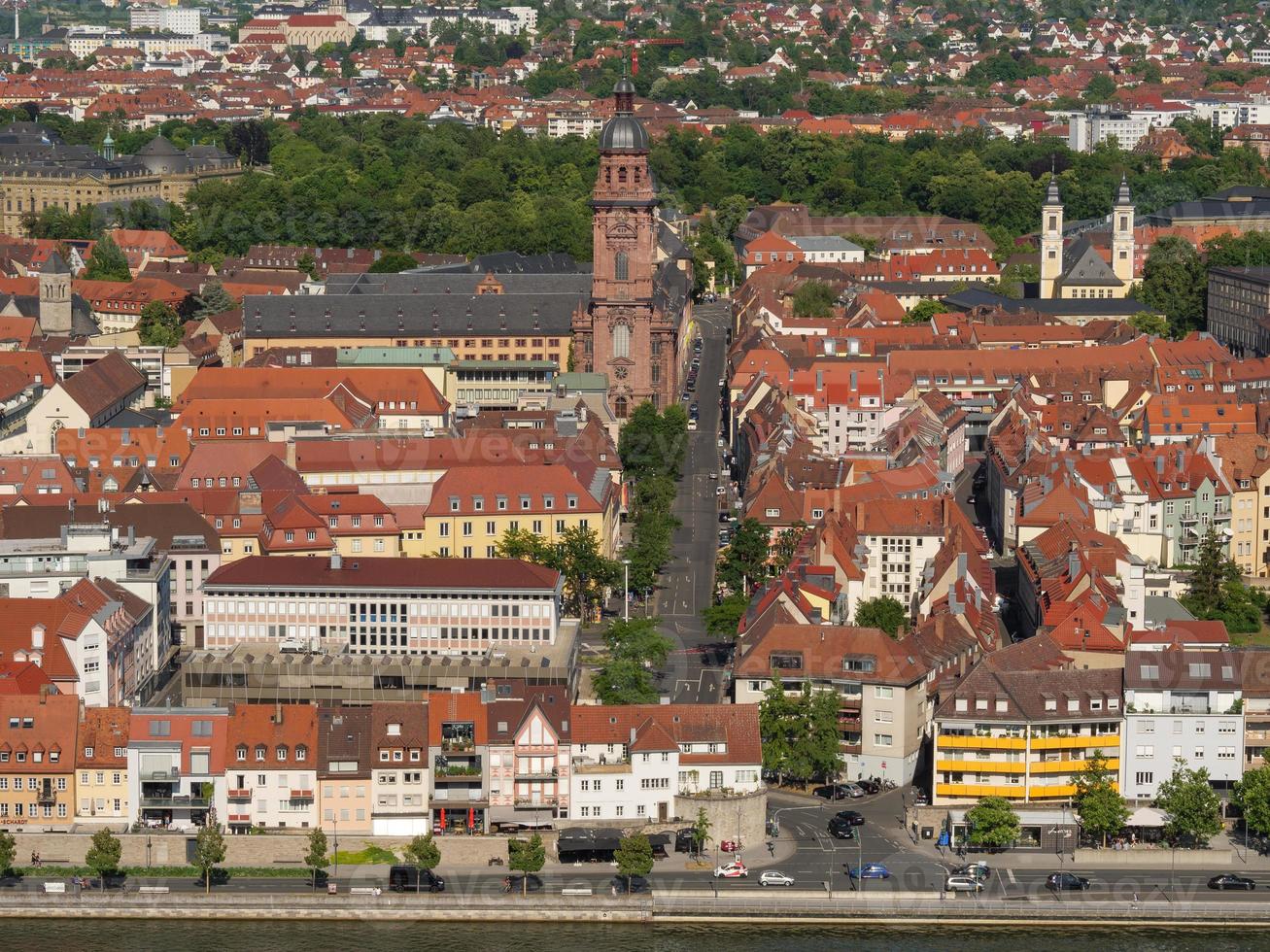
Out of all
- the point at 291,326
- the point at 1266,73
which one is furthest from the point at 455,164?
the point at 1266,73

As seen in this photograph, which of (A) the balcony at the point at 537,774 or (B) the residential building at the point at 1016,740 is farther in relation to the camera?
(B) the residential building at the point at 1016,740

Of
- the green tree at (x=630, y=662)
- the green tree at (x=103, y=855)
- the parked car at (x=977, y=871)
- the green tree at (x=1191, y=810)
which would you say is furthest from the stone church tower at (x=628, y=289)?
the green tree at (x=103, y=855)

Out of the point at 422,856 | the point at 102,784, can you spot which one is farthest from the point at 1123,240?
the point at 102,784

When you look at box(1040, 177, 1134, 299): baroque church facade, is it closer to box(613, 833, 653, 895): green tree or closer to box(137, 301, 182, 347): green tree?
box(137, 301, 182, 347): green tree

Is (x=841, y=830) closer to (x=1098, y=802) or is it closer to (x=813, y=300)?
(x=1098, y=802)

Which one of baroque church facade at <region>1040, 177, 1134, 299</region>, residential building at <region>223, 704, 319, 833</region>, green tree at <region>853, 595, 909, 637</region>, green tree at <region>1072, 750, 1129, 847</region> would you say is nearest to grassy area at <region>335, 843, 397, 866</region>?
residential building at <region>223, 704, 319, 833</region>

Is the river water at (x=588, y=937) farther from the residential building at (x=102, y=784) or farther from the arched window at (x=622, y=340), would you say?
the arched window at (x=622, y=340)

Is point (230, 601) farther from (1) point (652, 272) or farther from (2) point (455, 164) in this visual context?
(2) point (455, 164)
